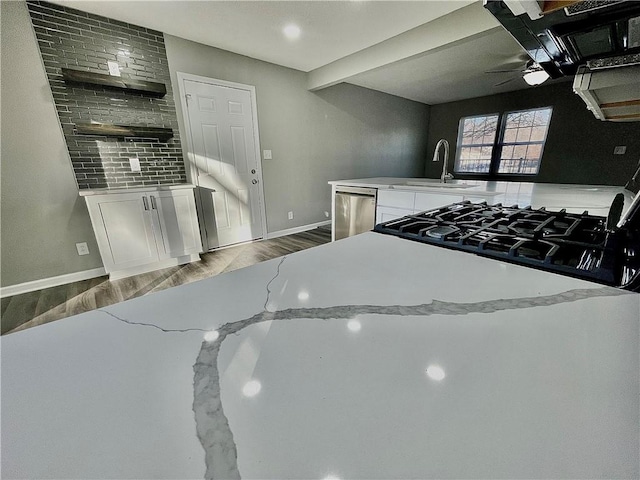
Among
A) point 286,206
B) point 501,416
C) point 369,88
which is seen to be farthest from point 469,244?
point 369,88

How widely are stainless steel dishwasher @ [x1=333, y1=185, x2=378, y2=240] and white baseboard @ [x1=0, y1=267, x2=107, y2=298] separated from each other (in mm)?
2609

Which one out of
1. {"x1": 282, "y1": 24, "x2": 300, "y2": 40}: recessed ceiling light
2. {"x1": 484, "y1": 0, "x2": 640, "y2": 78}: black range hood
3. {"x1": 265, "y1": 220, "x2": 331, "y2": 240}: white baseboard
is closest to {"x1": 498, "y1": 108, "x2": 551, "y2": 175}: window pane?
{"x1": 265, "y1": 220, "x2": 331, "y2": 240}: white baseboard

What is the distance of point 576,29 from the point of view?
2.36 ft

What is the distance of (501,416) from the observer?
0.96ft

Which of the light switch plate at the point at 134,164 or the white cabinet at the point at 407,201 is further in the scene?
the light switch plate at the point at 134,164

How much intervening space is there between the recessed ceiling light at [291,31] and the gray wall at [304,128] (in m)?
0.80

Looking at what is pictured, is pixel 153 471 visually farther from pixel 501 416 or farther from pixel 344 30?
pixel 344 30

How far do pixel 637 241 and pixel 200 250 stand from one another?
328cm

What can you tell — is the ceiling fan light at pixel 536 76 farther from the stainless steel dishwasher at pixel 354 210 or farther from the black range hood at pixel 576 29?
the black range hood at pixel 576 29

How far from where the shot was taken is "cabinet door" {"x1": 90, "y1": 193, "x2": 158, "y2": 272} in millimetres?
2432

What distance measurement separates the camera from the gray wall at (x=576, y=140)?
4.15 metres

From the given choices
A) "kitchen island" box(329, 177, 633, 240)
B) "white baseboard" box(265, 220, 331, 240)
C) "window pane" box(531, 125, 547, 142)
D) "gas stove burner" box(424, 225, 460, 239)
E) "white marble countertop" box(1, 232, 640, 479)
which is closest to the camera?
"white marble countertop" box(1, 232, 640, 479)

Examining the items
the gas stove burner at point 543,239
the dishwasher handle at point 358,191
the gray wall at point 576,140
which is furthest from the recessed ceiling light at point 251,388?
the gray wall at point 576,140

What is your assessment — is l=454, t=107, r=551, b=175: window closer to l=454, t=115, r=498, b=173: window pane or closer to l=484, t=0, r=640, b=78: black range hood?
l=454, t=115, r=498, b=173: window pane
